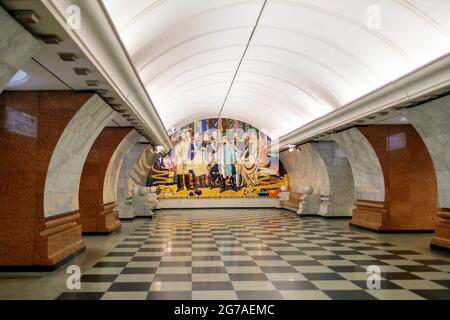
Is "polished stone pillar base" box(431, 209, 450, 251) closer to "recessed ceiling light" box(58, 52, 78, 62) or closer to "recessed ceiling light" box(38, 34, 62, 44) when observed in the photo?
"recessed ceiling light" box(58, 52, 78, 62)

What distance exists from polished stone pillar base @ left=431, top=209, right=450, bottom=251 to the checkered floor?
0.75 m

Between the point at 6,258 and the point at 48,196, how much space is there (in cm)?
117

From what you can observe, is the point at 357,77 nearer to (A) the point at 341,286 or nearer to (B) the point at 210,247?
(B) the point at 210,247

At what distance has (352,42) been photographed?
353 inches

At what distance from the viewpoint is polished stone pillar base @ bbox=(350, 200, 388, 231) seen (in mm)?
11992

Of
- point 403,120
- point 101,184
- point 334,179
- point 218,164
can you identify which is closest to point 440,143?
point 403,120

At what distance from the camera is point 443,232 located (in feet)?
28.8

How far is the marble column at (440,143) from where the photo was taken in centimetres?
847

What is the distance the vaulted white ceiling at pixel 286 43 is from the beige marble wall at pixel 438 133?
92 centimetres

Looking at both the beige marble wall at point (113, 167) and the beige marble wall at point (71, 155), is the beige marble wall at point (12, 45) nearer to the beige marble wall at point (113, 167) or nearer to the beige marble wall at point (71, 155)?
the beige marble wall at point (71, 155)

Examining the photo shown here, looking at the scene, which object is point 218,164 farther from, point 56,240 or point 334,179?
point 56,240

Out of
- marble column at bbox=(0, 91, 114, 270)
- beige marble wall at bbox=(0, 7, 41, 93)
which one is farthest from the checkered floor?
beige marble wall at bbox=(0, 7, 41, 93)

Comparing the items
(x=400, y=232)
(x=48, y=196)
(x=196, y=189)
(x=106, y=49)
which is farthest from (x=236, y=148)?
(x=106, y=49)

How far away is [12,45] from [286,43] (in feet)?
24.2
